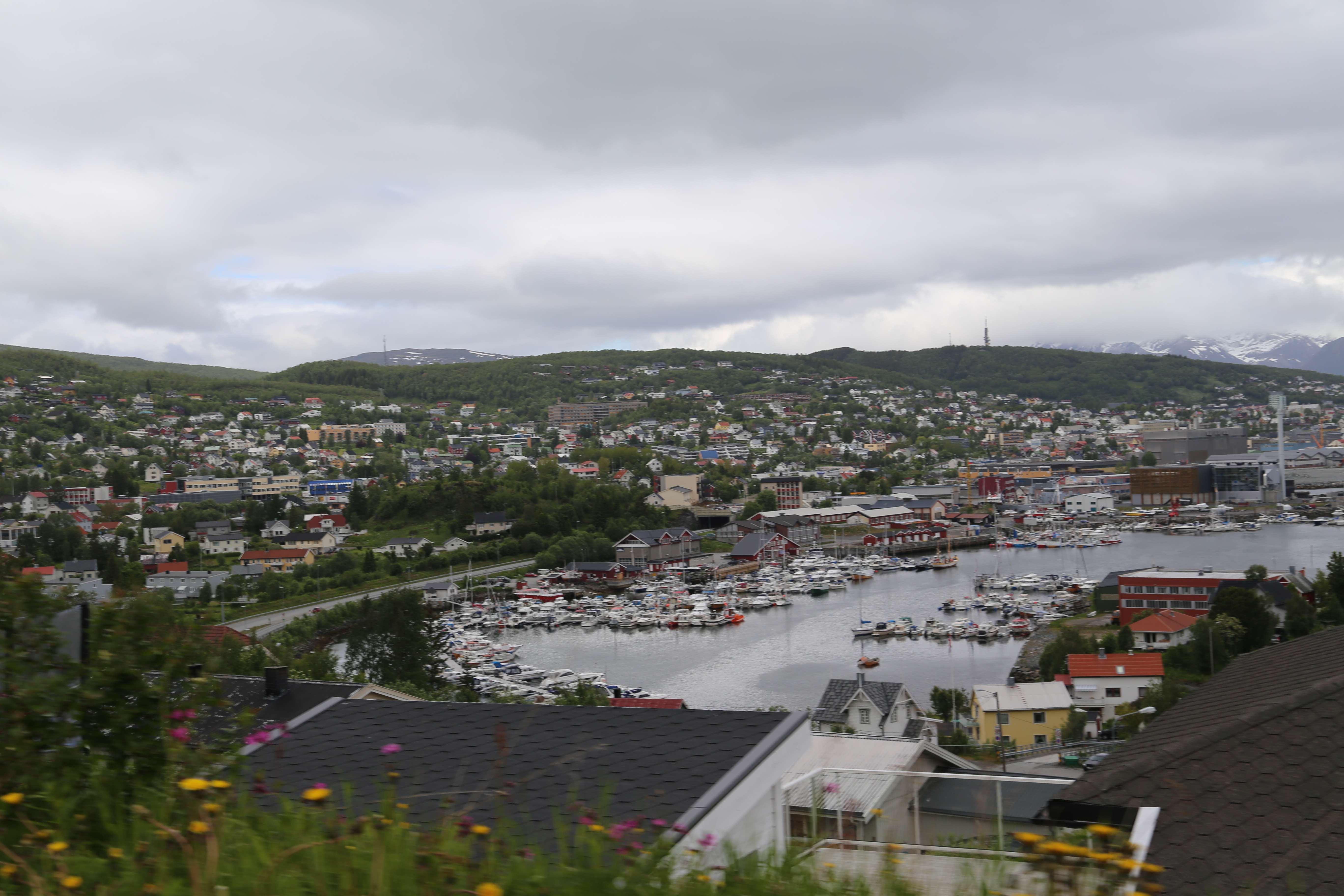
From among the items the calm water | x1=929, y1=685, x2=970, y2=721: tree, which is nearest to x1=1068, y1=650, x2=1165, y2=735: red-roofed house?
A: x1=929, y1=685, x2=970, y2=721: tree

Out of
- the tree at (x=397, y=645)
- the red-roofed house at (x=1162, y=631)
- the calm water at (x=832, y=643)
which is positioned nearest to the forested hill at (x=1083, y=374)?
the calm water at (x=832, y=643)

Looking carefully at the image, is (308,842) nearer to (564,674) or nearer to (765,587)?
(564,674)

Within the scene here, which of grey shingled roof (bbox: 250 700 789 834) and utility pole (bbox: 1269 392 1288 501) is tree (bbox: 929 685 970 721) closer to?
grey shingled roof (bbox: 250 700 789 834)

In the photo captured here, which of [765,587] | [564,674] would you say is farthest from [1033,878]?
[765,587]

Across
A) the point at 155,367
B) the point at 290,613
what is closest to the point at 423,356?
the point at 155,367

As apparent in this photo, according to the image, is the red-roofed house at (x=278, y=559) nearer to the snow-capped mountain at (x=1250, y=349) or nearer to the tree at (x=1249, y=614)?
the tree at (x=1249, y=614)

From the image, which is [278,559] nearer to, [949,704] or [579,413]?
[949,704]
